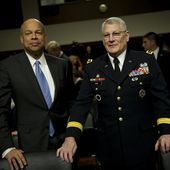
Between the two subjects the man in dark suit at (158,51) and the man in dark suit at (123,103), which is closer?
the man in dark suit at (123,103)

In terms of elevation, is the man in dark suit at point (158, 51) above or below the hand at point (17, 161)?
above

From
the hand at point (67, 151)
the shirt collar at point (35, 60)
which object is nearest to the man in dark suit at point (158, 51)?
the shirt collar at point (35, 60)

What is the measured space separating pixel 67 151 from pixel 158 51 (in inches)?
107

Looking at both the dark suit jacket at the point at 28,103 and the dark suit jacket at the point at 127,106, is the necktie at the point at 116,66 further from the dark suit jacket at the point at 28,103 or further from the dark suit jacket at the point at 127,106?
the dark suit jacket at the point at 28,103

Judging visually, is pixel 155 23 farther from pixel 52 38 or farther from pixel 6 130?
pixel 6 130

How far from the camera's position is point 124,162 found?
212 centimetres

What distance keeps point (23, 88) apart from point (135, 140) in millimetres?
734

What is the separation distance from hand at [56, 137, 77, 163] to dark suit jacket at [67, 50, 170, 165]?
3.4 inches

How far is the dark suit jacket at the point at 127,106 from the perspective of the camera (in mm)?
2068

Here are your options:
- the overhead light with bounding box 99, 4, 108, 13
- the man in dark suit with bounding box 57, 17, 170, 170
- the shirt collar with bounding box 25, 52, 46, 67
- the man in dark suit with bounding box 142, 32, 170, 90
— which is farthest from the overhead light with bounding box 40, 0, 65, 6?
the man in dark suit with bounding box 57, 17, 170, 170

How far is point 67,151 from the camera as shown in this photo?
6.10 feet

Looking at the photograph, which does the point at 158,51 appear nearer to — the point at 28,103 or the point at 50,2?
the point at 28,103

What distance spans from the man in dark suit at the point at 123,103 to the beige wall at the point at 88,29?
4.80 m

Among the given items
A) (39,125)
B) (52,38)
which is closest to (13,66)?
(39,125)
